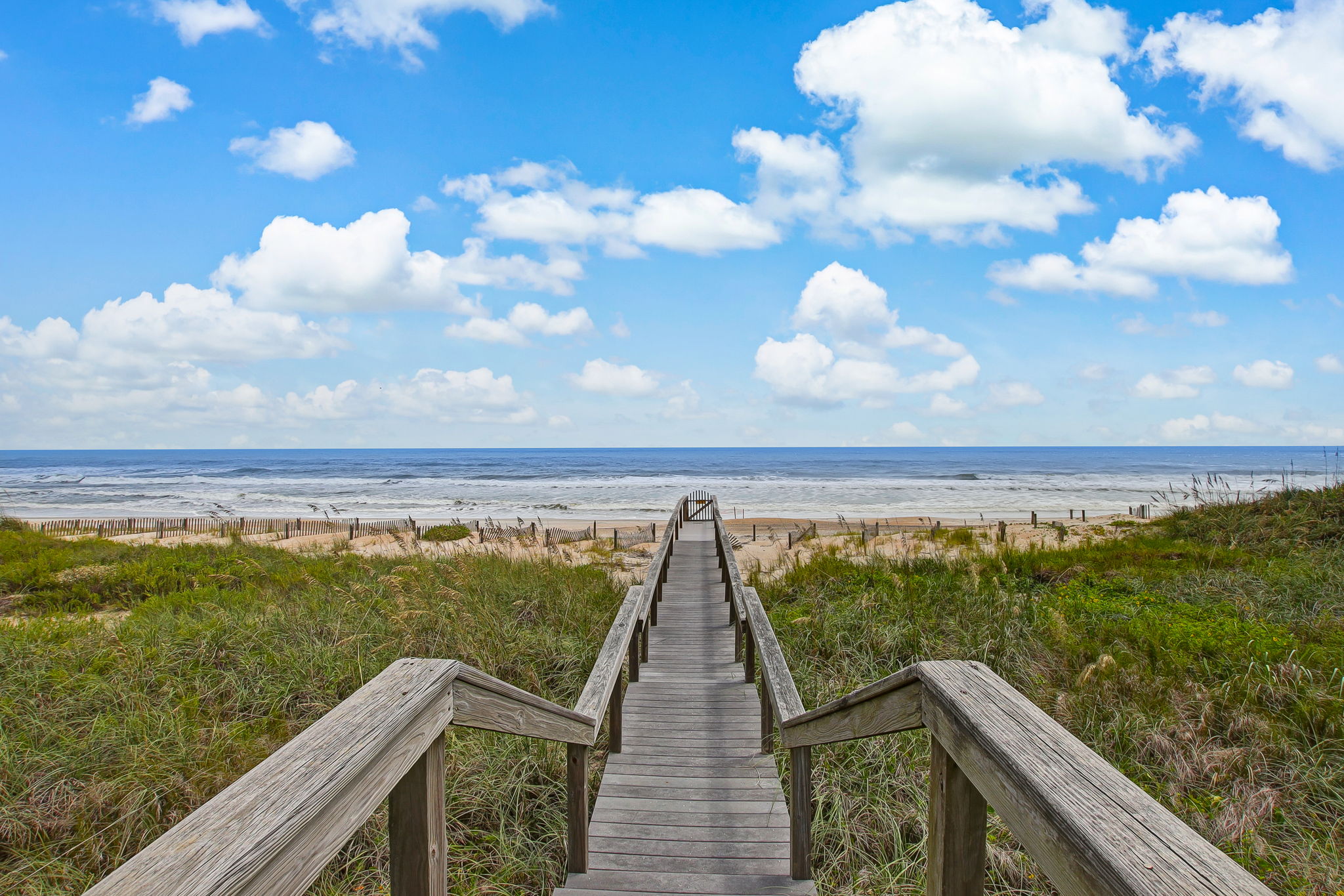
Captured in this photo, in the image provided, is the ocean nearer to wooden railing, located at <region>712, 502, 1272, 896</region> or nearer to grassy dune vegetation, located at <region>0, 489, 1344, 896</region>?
grassy dune vegetation, located at <region>0, 489, 1344, 896</region>

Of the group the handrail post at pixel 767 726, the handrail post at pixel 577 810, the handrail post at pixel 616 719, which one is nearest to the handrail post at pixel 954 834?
the handrail post at pixel 577 810

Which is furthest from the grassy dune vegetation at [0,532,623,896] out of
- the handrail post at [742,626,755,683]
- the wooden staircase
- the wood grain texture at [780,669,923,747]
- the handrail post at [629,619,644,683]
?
the wood grain texture at [780,669,923,747]

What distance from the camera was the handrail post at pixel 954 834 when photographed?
4.97 ft

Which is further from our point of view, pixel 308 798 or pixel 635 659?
pixel 635 659

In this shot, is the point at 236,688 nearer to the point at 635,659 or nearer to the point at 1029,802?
the point at 635,659

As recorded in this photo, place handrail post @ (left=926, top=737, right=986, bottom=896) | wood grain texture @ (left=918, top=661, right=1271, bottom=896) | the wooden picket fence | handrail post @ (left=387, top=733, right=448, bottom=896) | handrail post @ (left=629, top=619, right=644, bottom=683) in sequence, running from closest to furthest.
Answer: wood grain texture @ (left=918, top=661, right=1271, bottom=896), handrail post @ (left=926, top=737, right=986, bottom=896), handrail post @ (left=387, top=733, right=448, bottom=896), handrail post @ (left=629, top=619, right=644, bottom=683), the wooden picket fence

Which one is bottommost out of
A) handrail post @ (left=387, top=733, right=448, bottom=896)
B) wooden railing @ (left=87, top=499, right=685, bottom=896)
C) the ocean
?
the ocean

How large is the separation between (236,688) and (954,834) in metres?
5.67

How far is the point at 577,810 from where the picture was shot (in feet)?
11.4

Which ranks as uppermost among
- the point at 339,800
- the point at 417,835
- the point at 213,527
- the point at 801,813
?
the point at 339,800

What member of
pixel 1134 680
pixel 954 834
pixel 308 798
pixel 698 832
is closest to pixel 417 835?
pixel 308 798

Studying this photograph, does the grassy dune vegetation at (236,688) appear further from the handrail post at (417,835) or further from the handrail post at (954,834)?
the handrail post at (954,834)

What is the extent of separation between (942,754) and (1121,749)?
142 inches

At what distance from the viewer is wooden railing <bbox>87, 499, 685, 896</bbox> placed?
947 mm
